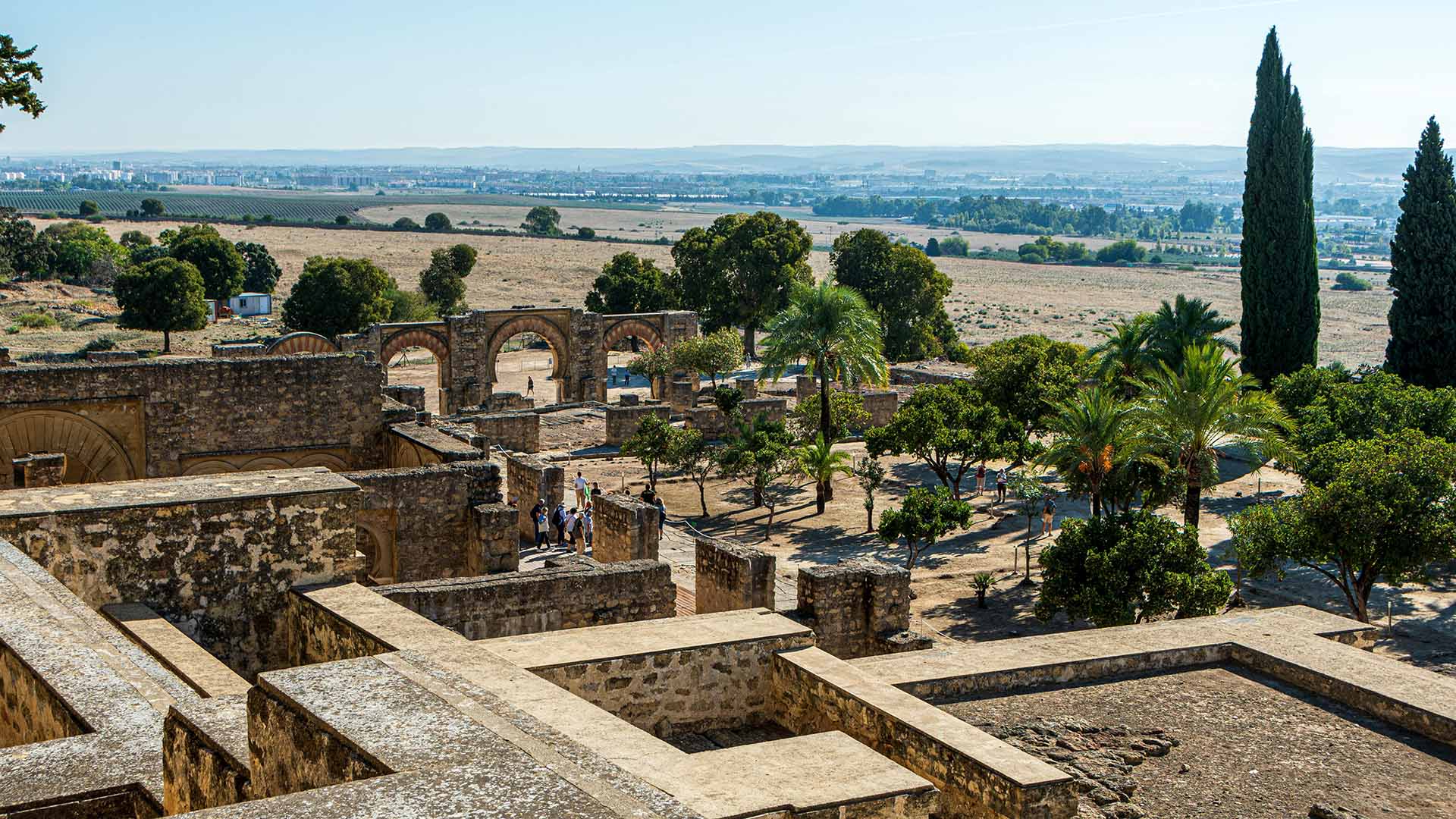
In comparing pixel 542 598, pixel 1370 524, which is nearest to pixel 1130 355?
pixel 1370 524

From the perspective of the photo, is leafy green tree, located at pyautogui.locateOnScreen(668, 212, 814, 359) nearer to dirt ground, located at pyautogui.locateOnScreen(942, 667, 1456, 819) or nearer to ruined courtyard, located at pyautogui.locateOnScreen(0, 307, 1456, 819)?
ruined courtyard, located at pyautogui.locateOnScreen(0, 307, 1456, 819)

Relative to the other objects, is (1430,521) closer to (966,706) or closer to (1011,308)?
(966,706)

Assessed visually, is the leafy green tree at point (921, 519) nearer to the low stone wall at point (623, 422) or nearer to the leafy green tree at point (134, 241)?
the low stone wall at point (623, 422)

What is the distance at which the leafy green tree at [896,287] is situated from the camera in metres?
56.7

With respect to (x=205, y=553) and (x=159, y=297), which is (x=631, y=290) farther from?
(x=205, y=553)

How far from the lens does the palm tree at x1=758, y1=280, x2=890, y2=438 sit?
105 feet

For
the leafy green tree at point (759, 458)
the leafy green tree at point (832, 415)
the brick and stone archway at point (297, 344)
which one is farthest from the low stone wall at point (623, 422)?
the brick and stone archway at point (297, 344)

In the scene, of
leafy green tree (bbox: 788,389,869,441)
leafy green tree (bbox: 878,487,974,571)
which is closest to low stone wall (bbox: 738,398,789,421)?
leafy green tree (bbox: 788,389,869,441)

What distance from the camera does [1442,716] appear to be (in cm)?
889

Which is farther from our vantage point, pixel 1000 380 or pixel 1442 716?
pixel 1000 380

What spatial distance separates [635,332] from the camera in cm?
4831

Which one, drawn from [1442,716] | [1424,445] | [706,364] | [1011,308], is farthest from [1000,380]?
[1011,308]

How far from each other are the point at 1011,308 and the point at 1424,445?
253ft

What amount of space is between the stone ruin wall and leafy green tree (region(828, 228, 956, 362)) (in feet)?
125
